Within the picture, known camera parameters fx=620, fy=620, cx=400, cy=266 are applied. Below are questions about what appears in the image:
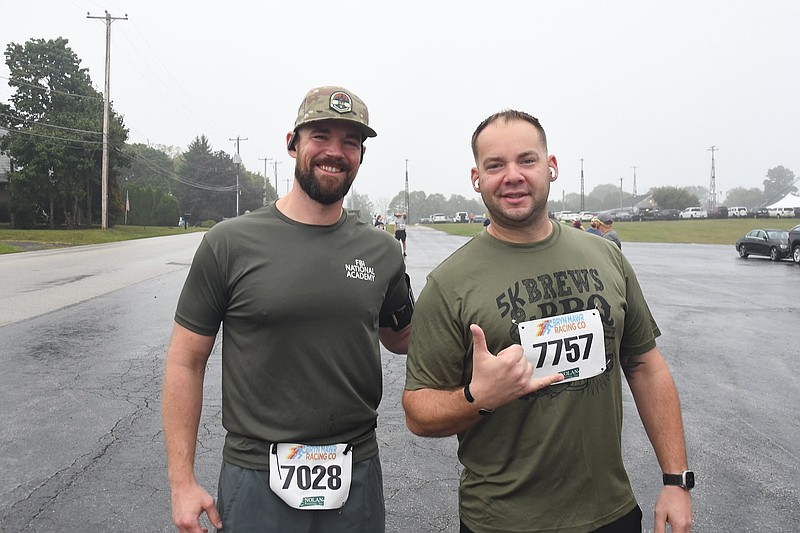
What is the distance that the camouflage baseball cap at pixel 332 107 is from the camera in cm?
226

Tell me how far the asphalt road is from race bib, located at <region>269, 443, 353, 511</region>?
4.97 feet

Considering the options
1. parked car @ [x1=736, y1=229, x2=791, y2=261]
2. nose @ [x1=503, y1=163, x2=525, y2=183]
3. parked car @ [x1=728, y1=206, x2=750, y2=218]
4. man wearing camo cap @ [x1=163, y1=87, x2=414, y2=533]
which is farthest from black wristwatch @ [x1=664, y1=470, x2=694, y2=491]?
parked car @ [x1=728, y1=206, x2=750, y2=218]

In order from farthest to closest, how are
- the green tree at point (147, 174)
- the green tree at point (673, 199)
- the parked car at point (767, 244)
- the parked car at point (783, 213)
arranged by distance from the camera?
the green tree at point (673, 199) → the green tree at point (147, 174) → the parked car at point (783, 213) → the parked car at point (767, 244)

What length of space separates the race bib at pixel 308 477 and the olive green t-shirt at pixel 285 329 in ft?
0.13

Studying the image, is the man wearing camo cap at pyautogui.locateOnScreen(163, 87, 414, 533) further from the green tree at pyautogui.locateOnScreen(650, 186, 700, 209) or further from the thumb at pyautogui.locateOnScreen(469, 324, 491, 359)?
the green tree at pyautogui.locateOnScreen(650, 186, 700, 209)

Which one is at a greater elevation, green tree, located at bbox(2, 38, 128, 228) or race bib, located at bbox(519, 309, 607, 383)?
green tree, located at bbox(2, 38, 128, 228)

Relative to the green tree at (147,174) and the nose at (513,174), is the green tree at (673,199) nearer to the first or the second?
the green tree at (147,174)

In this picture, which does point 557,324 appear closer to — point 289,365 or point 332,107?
point 289,365

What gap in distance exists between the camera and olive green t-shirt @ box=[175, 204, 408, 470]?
83.7 inches

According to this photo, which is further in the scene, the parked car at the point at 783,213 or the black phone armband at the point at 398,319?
the parked car at the point at 783,213

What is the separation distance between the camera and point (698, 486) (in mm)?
3971

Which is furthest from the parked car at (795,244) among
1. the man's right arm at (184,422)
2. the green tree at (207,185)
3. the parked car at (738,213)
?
the green tree at (207,185)

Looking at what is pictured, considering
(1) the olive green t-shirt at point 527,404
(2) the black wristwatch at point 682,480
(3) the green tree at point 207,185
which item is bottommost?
(2) the black wristwatch at point 682,480

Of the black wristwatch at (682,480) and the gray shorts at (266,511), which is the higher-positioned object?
the black wristwatch at (682,480)
